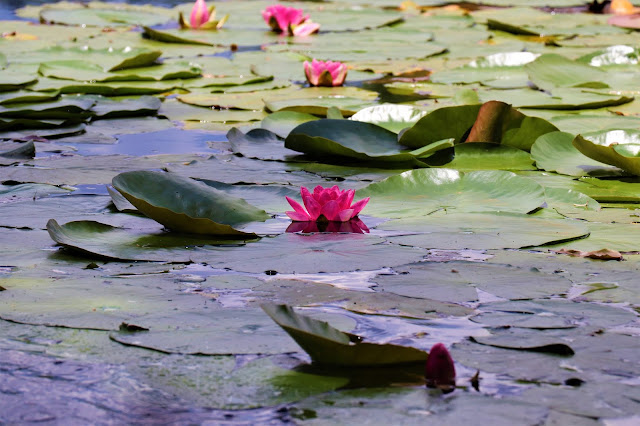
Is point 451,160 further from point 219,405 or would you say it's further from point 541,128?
point 219,405

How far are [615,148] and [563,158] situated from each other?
158mm

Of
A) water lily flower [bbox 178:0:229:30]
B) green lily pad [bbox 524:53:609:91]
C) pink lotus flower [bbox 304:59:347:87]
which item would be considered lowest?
pink lotus flower [bbox 304:59:347:87]

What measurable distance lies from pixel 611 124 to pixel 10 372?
2.47 meters

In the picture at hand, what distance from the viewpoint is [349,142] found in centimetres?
281

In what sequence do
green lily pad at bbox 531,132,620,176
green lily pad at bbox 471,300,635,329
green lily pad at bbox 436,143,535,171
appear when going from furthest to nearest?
green lily pad at bbox 436,143,535,171 < green lily pad at bbox 531,132,620,176 < green lily pad at bbox 471,300,635,329

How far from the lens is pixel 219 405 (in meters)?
1.14

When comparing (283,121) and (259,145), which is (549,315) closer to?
(259,145)

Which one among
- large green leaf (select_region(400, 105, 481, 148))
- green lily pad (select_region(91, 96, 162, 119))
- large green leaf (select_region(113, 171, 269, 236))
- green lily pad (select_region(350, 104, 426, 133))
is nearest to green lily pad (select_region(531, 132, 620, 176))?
large green leaf (select_region(400, 105, 481, 148))

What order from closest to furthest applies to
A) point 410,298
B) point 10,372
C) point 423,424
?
point 423,424, point 10,372, point 410,298

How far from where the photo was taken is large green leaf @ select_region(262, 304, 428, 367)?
1.23 metres

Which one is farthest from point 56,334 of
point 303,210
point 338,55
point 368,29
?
point 368,29

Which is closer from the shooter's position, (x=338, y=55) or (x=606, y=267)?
(x=606, y=267)

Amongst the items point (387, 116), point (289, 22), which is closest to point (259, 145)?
point (387, 116)

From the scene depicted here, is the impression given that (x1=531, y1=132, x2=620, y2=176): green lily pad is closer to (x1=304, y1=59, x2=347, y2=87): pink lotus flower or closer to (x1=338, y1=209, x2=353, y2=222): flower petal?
(x1=338, y1=209, x2=353, y2=222): flower petal
